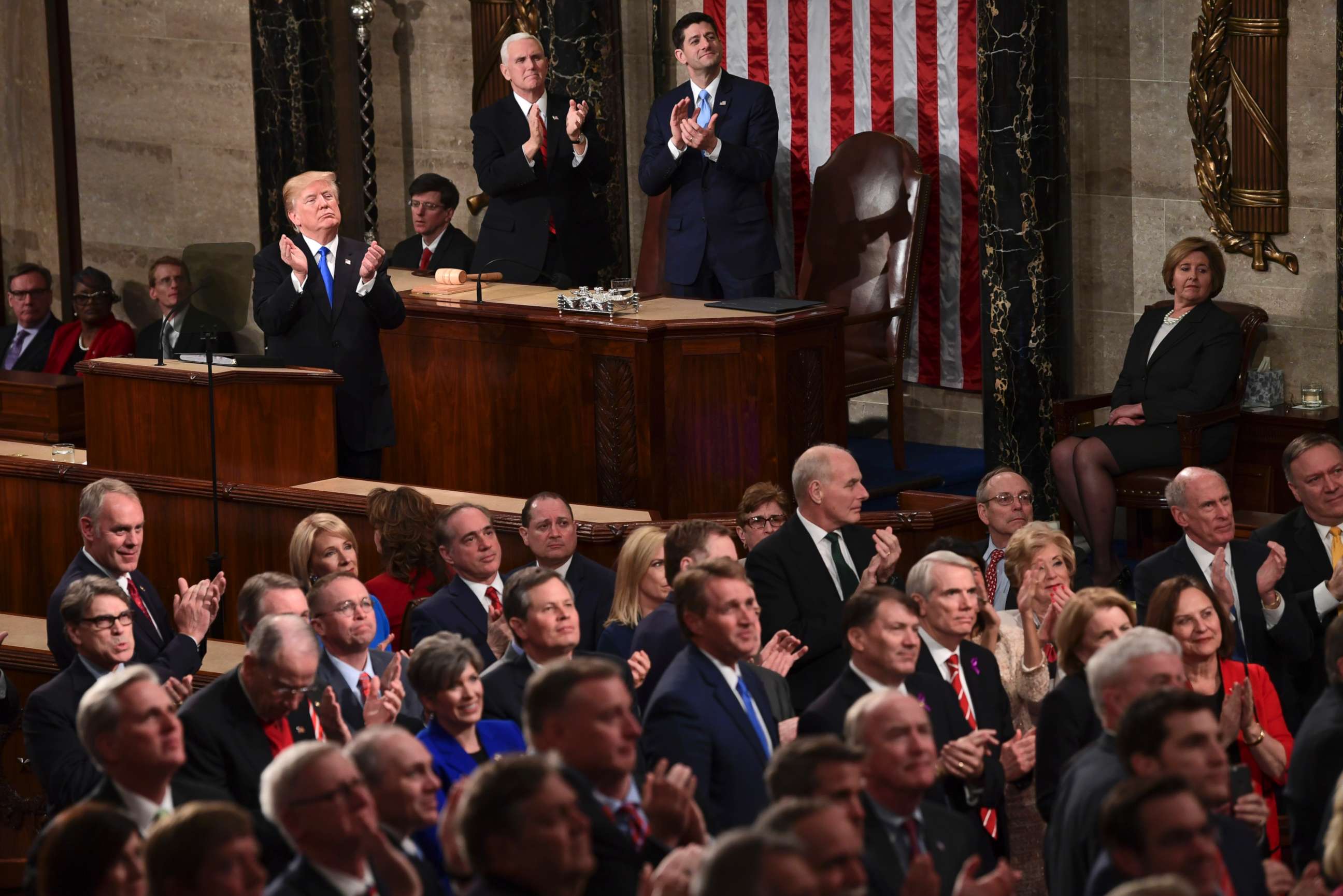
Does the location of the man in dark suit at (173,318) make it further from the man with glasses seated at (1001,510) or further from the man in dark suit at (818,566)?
the man in dark suit at (818,566)

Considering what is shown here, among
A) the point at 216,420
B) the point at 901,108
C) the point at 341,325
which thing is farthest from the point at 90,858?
the point at 901,108

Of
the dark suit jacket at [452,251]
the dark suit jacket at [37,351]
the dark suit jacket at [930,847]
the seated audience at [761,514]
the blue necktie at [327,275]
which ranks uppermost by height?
the dark suit jacket at [452,251]

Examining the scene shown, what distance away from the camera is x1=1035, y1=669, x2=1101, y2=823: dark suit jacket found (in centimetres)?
471

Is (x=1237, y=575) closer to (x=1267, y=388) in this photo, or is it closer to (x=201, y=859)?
(x=1267, y=388)

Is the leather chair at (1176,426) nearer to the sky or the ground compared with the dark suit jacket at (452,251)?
nearer to the ground

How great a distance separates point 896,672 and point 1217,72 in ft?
17.2

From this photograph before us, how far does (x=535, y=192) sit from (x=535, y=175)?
0.69ft

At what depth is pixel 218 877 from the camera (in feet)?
11.2

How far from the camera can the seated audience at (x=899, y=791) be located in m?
4.00

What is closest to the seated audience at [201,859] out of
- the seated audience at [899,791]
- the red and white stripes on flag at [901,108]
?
the seated audience at [899,791]

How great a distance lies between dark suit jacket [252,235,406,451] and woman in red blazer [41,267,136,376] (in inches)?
127

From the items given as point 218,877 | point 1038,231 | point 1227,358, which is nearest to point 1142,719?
point 218,877

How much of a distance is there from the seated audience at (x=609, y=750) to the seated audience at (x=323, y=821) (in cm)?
40

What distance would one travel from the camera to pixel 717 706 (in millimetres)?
4629
